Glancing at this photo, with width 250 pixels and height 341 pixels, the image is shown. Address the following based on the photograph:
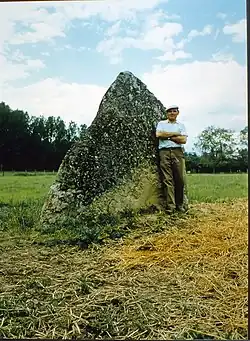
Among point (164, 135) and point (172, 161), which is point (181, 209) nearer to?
point (172, 161)

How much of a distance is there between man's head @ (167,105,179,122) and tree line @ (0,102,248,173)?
17 centimetres

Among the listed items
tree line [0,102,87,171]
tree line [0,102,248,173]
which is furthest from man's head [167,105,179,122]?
tree line [0,102,87,171]

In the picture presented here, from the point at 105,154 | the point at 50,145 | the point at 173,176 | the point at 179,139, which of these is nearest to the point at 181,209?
the point at 173,176

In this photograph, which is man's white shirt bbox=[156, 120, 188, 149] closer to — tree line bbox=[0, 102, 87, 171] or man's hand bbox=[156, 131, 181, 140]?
man's hand bbox=[156, 131, 181, 140]

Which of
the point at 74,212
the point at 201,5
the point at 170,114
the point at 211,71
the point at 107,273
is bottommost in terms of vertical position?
the point at 107,273

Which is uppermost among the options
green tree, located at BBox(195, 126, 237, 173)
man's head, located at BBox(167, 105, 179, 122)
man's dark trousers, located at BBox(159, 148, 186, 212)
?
man's head, located at BBox(167, 105, 179, 122)

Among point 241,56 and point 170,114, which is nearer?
point 241,56

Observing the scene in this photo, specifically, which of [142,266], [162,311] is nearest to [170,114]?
[142,266]

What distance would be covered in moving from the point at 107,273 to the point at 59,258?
0.27 metres

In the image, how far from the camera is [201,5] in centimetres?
268

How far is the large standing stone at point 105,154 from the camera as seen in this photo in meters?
2.92

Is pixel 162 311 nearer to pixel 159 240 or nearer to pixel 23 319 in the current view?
pixel 159 240

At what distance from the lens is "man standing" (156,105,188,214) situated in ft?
9.45

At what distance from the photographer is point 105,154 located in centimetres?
294
